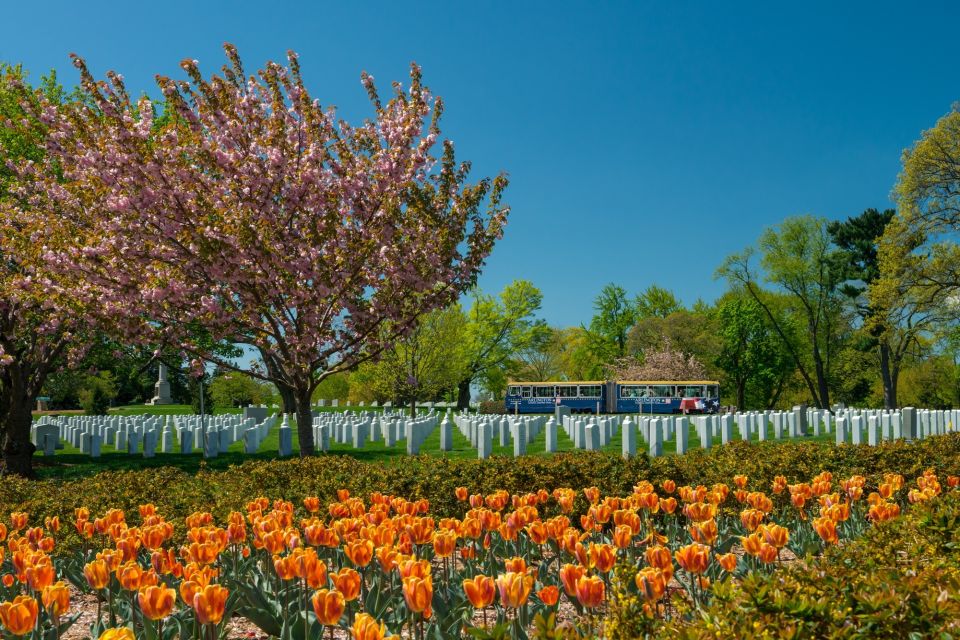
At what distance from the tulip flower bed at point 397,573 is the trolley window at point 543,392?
41561 mm

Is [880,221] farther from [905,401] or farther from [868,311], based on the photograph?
[905,401]

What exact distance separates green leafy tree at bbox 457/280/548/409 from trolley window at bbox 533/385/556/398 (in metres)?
9.32

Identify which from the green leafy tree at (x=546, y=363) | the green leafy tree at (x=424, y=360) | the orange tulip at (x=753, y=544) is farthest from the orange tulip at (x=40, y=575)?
the green leafy tree at (x=546, y=363)

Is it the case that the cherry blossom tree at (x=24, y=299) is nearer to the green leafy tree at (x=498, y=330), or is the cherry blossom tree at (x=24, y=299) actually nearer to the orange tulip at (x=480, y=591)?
the orange tulip at (x=480, y=591)

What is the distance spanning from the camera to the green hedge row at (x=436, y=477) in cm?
736

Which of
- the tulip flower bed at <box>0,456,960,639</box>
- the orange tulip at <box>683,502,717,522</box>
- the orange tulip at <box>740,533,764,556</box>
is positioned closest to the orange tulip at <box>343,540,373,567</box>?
the tulip flower bed at <box>0,456,960,639</box>

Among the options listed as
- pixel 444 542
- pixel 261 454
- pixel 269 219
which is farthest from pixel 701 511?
pixel 261 454

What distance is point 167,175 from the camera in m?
11.8

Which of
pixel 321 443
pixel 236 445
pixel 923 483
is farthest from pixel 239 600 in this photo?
pixel 236 445

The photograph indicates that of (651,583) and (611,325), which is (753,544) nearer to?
(651,583)

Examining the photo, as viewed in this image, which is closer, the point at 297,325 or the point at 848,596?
the point at 848,596

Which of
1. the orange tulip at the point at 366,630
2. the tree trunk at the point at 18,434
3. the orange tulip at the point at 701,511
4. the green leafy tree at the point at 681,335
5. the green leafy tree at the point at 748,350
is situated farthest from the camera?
the green leafy tree at the point at 681,335

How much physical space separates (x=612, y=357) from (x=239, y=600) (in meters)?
61.4

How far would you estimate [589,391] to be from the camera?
156ft
